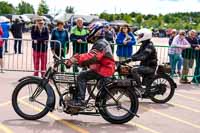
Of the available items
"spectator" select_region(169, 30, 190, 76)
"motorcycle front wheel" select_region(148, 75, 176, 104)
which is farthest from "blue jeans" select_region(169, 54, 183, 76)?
"motorcycle front wheel" select_region(148, 75, 176, 104)

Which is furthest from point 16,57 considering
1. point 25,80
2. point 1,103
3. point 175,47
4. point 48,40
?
point 25,80

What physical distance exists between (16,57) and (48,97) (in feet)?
35.9

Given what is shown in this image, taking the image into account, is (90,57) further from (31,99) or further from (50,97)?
(31,99)

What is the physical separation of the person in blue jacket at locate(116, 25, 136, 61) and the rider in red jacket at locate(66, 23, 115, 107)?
4974 mm

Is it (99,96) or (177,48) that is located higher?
(177,48)

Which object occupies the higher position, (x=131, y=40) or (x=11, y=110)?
(x=131, y=40)

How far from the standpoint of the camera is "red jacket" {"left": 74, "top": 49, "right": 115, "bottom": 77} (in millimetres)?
7574

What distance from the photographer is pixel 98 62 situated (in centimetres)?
778

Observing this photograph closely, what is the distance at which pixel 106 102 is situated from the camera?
785 cm

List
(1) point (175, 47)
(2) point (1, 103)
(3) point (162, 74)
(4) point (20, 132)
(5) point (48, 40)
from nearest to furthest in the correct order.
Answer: (4) point (20, 132) < (2) point (1, 103) < (3) point (162, 74) < (5) point (48, 40) < (1) point (175, 47)

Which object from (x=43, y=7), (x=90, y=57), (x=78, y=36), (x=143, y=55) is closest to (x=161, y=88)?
(x=143, y=55)

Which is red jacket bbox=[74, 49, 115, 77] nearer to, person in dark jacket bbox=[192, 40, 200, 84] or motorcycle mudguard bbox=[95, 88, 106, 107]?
motorcycle mudguard bbox=[95, 88, 106, 107]

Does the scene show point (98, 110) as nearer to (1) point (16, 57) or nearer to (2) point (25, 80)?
(2) point (25, 80)

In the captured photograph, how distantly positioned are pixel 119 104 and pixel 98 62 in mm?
795
